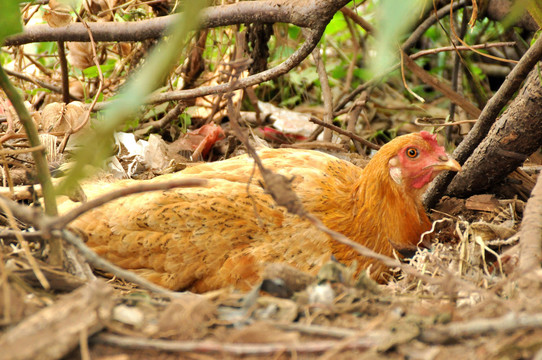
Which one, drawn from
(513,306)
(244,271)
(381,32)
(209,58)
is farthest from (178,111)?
(381,32)

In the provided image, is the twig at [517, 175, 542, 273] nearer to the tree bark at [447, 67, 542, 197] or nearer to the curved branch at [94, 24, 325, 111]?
the tree bark at [447, 67, 542, 197]

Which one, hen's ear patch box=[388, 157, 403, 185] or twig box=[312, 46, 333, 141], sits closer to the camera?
hen's ear patch box=[388, 157, 403, 185]

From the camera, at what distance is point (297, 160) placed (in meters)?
2.76

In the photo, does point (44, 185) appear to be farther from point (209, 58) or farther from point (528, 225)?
point (209, 58)

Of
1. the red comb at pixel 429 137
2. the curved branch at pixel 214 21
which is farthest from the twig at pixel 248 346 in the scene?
the red comb at pixel 429 137

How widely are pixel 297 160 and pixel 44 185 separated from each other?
4.84ft

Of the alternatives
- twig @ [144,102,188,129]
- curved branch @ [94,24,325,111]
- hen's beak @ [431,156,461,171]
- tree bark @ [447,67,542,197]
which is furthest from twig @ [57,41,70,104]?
tree bark @ [447,67,542,197]

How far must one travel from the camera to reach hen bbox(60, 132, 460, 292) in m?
2.42

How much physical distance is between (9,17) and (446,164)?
6.35ft

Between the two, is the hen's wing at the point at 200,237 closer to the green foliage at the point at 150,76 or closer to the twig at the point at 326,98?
the twig at the point at 326,98

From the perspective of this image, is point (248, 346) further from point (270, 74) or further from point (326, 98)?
point (326, 98)

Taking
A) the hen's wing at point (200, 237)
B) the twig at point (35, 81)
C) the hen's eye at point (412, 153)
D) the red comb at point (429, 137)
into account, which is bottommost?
the hen's wing at point (200, 237)

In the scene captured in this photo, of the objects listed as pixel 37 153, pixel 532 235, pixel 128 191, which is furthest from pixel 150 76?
pixel 532 235

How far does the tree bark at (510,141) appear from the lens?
7.64ft
